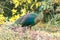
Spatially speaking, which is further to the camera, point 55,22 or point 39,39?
point 55,22

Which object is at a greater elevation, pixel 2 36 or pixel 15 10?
pixel 2 36

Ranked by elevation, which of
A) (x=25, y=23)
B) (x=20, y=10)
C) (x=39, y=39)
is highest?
(x=39, y=39)

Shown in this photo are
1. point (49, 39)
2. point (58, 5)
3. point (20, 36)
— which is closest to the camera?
point (20, 36)

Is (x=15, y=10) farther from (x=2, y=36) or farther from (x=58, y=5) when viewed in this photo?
(x=2, y=36)

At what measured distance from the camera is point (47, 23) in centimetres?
938

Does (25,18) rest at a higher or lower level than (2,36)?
lower

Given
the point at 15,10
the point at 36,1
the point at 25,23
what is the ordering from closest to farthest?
the point at 25,23
the point at 36,1
the point at 15,10

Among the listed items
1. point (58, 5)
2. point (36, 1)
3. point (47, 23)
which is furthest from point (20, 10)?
point (47, 23)

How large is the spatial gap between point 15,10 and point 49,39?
27.1 ft

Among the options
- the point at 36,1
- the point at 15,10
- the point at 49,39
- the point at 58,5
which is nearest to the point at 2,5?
the point at 15,10

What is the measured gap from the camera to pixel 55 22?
929 centimetres

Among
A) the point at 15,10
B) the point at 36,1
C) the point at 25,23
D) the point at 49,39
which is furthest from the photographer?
the point at 15,10

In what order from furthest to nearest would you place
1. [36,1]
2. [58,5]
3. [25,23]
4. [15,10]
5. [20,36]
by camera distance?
[15,10]
[36,1]
[58,5]
[25,23]
[20,36]

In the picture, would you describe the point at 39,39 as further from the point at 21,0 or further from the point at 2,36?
the point at 21,0
